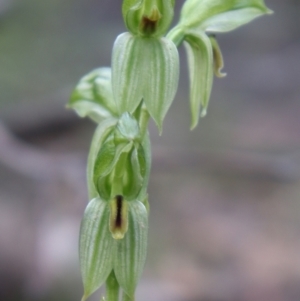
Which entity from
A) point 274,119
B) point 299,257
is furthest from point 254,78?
point 299,257

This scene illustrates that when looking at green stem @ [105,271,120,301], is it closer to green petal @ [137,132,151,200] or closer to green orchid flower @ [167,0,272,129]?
green petal @ [137,132,151,200]

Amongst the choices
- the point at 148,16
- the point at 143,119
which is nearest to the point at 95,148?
the point at 143,119

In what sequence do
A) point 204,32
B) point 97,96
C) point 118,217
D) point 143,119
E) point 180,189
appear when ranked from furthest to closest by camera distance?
1. point 180,189
2. point 97,96
3. point 204,32
4. point 143,119
5. point 118,217

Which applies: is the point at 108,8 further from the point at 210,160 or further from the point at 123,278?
the point at 123,278

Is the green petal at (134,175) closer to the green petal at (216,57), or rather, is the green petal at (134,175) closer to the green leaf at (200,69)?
the green leaf at (200,69)

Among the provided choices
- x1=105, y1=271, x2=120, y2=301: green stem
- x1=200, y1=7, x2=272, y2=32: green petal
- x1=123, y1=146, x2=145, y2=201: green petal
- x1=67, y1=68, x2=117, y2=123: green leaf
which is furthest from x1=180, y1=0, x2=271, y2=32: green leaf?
x1=105, y1=271, x2=120, y2=301: green stem

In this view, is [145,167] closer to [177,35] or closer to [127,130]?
[127,130]
